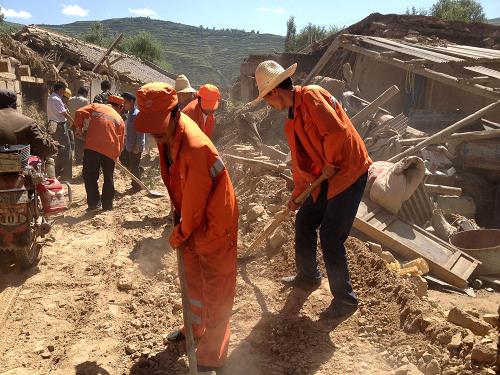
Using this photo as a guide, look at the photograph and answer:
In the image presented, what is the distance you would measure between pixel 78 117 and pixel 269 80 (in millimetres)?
4024

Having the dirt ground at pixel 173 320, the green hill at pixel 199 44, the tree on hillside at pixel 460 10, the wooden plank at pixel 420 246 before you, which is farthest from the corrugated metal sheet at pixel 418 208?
the green hill at pixel 199 44

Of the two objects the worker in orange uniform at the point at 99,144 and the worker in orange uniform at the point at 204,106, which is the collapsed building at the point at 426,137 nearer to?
the worker in orange uniform at the point at 204,106

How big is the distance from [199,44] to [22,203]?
83.5 meters

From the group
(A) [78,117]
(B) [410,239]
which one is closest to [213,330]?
(B) [410,239]

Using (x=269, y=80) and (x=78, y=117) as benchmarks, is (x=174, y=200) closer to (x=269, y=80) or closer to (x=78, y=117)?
(x=269, y=80)

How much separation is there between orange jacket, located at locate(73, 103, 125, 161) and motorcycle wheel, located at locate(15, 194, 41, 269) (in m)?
1.78

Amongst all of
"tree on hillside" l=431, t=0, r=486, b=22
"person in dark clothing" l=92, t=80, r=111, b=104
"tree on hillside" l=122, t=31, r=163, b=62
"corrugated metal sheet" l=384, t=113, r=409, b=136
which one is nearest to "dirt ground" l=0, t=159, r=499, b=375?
"person in dark clothing" l=92, t=80, r=111, b=104

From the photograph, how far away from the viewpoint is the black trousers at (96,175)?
250 inches

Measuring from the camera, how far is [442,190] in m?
7.14

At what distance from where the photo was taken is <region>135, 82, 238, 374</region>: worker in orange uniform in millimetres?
2494

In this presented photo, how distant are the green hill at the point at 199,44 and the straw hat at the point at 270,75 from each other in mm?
58772

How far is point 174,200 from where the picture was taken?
2900 mm

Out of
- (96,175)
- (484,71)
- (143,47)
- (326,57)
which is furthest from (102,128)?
(143,47)

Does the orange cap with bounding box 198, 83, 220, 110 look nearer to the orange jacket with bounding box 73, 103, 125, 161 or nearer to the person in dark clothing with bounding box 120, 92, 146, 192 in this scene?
the orange jacket with bounding box 73, 103, 125, 161
